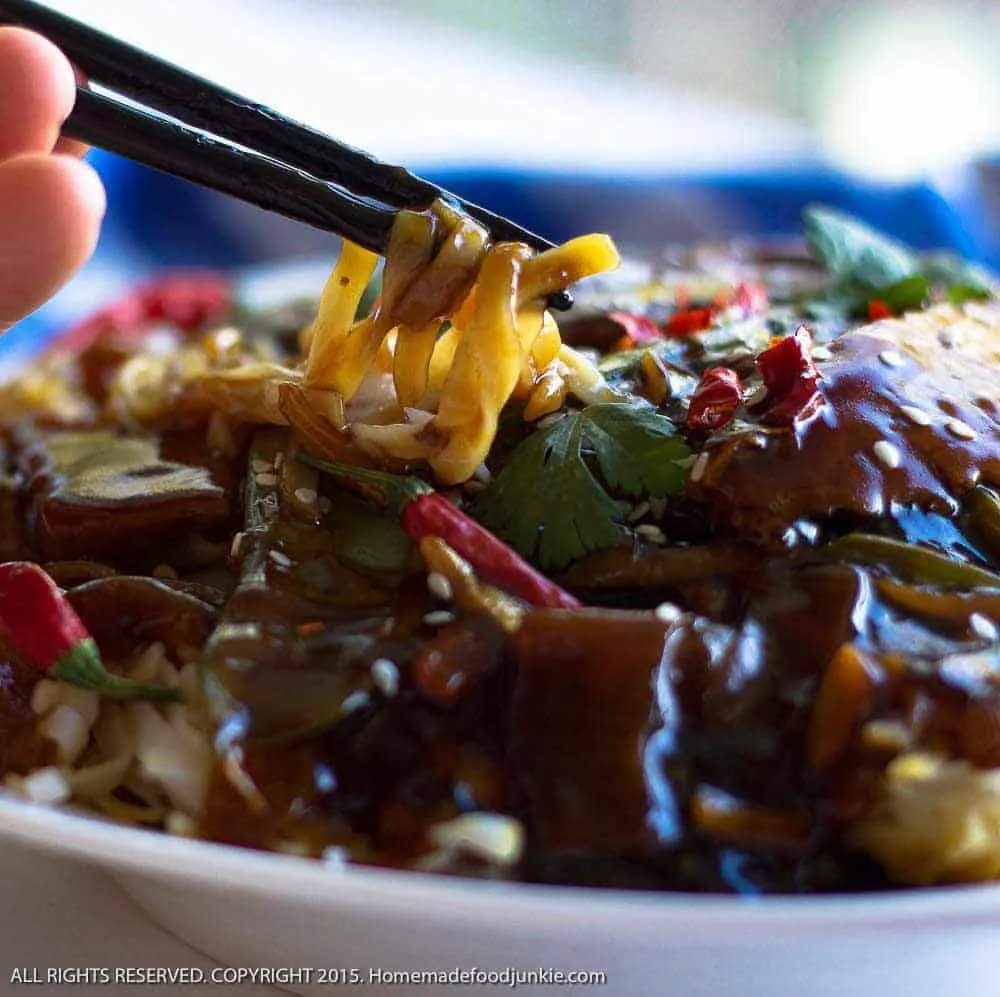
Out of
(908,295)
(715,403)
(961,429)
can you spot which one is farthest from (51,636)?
(908,295)

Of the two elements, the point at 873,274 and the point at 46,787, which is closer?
the point at 46,787

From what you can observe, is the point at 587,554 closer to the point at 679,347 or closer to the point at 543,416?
the point at 543,416

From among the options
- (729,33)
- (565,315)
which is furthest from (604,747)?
(729,33)

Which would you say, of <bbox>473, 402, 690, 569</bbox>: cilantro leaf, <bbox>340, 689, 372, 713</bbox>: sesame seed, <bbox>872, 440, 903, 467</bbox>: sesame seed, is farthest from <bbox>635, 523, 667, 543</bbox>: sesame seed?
<bbox>340, 689, 372, 713</bbox>: sesame seed

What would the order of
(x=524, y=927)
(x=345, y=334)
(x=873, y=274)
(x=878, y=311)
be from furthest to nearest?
(x=873, y=274)
(x=878, y=311)
(x=345, y=334)
(x=524, y=927)

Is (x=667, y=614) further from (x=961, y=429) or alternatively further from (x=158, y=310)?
(x=158, y=310)

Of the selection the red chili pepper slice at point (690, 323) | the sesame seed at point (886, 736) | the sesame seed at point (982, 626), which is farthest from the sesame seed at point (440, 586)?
the red chili pepper slice at point (690, 323)

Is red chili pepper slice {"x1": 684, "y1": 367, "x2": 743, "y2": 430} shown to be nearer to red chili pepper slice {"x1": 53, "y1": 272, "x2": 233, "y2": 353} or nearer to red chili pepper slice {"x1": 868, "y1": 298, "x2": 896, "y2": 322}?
red chili pepper slice {"x1": 868, "y1": 298, "x2": 896, "y2": 322}
